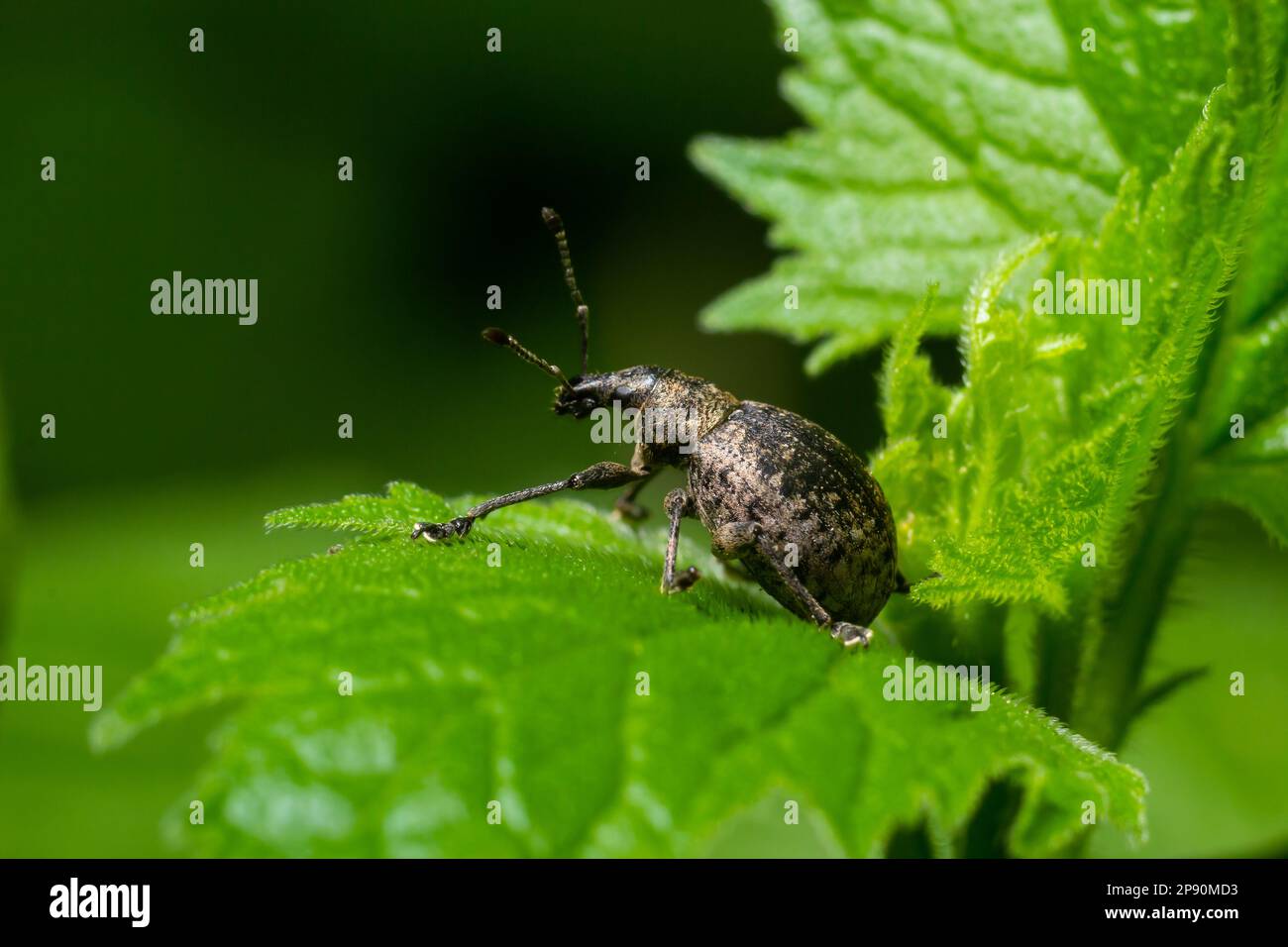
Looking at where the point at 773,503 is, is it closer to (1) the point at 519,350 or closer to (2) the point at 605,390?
(2) the point at 605,390

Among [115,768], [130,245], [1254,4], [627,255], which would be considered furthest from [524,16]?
[1254,4]

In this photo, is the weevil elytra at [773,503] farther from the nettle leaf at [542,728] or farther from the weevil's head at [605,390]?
the nettle leaf at [542,728]

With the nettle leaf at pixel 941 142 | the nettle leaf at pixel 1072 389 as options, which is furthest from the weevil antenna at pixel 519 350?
the nettle leaf at pixel 1072 389

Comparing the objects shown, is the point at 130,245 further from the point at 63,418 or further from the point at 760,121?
the point at 760,121

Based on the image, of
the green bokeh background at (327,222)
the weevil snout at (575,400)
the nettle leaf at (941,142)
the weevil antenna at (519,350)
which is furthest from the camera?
the green bokeh background at (327,222)

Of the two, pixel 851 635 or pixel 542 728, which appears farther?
pixel 851 635

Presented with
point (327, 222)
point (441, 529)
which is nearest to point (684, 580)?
point (441, 529)

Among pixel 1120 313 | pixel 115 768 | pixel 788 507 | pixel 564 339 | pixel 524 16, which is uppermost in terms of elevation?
pixel 524 16
